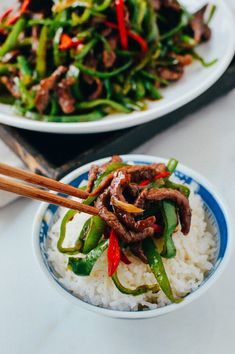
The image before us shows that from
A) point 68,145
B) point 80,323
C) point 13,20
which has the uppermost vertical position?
point 13,20

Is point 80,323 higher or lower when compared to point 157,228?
lower

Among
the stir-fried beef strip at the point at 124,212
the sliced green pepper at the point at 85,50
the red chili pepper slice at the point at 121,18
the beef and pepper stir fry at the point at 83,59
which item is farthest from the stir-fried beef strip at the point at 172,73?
the stir-fried beef strip at the point at 124,212

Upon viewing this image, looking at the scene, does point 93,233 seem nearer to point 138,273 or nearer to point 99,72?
point 138,273

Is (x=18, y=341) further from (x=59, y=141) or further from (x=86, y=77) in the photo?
(x=86, y=77)

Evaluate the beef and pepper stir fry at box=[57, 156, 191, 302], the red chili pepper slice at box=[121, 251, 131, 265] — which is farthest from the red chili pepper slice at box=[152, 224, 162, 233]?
the red chili pepper slice at box=[121, 251, 131, 265]

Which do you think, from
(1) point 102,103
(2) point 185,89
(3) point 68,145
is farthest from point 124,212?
(2) point 185,89

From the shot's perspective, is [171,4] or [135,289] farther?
[171,4]
